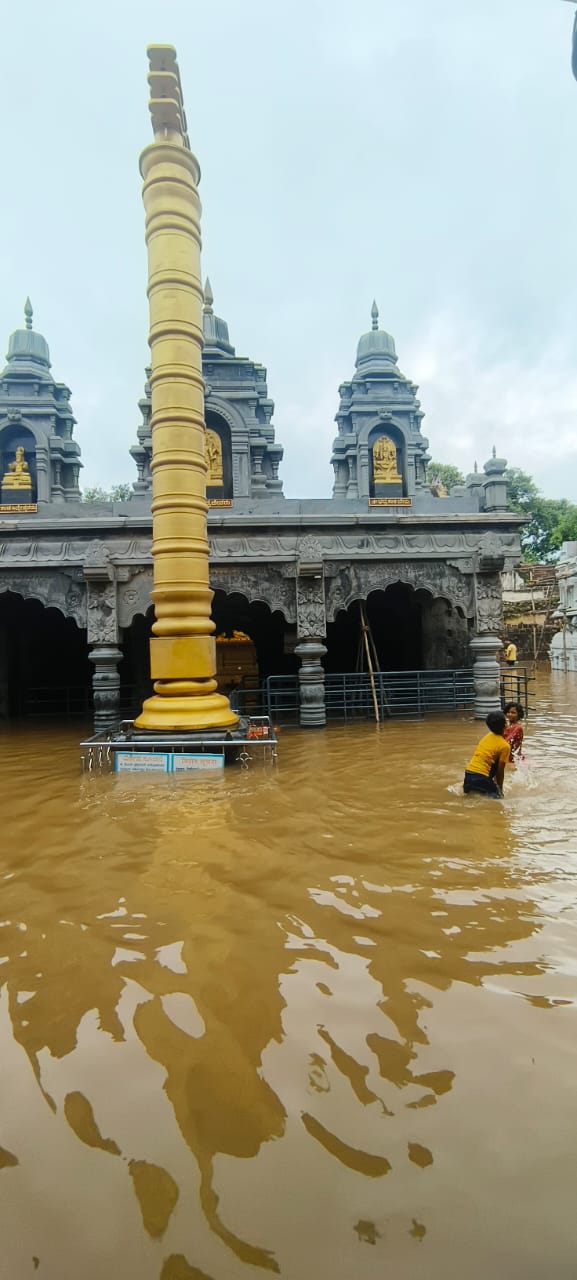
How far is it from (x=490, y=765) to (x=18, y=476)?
2084 centimetres

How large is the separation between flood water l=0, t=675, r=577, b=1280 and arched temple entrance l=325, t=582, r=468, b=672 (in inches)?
343

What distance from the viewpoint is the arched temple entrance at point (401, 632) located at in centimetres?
1322

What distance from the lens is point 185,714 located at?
7.21 meters

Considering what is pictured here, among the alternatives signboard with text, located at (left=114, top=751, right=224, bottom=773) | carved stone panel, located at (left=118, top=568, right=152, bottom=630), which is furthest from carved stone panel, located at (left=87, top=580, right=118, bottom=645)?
signboard with text, located at (left=114, top=751, right=224, bottom=773)

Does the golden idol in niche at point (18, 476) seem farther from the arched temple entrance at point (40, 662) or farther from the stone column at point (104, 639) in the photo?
the stone column at point (104, 639)

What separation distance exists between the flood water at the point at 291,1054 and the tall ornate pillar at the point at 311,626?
5285 millimetres

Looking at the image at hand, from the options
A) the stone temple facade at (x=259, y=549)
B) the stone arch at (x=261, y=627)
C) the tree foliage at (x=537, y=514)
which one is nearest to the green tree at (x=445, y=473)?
the tree foliage at (x=537, y=514)

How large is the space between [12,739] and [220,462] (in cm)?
1047

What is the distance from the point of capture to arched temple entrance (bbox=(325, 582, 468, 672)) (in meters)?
13.2

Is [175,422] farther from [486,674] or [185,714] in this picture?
[486,674]

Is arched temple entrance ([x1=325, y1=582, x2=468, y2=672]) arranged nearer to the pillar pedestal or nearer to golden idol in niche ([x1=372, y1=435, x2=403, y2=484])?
the pillar pedestal

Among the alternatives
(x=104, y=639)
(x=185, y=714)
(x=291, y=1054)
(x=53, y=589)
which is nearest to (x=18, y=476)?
(x=53, y=589)

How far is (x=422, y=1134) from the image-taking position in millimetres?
1826

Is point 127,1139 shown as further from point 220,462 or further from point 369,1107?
point 220,462
